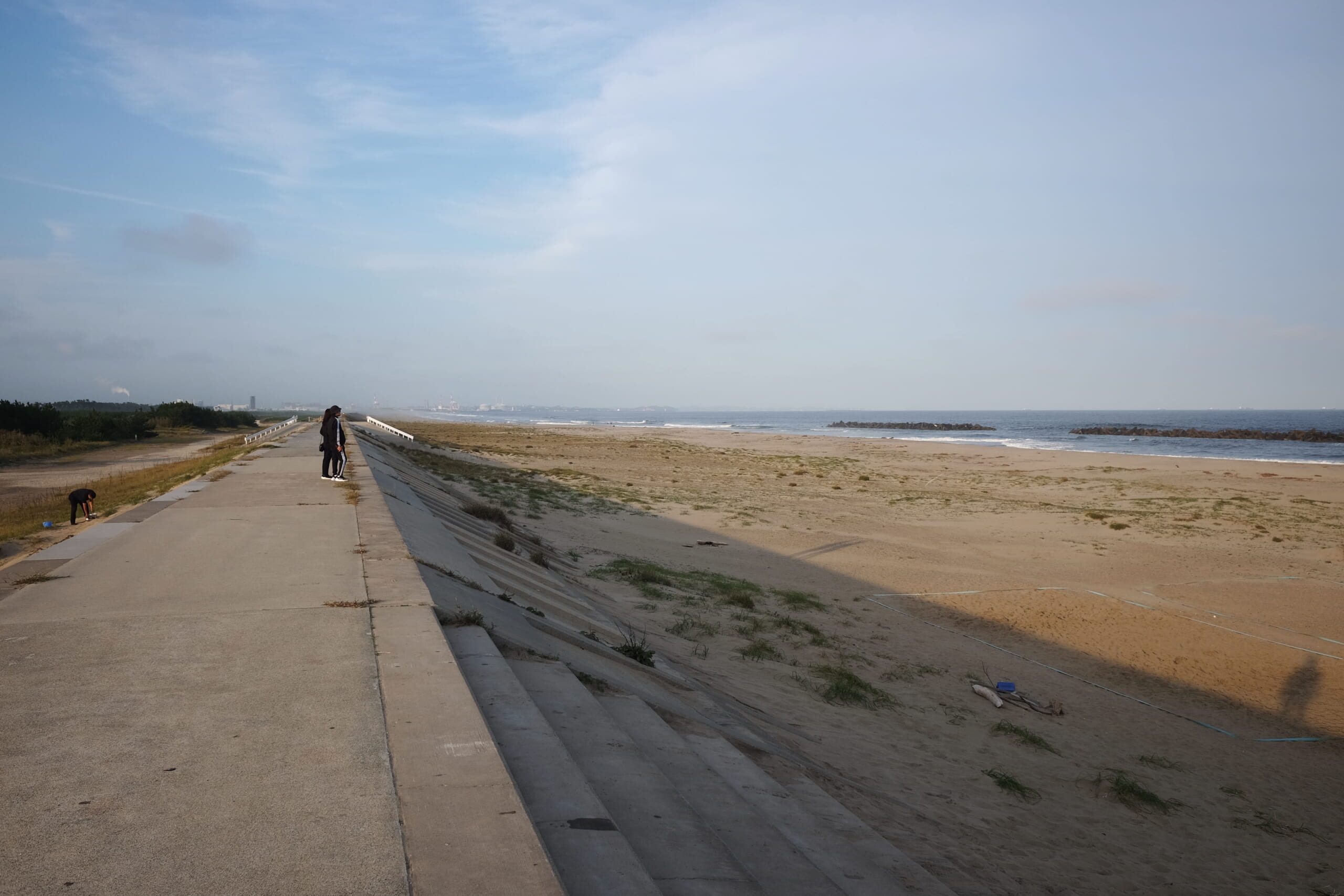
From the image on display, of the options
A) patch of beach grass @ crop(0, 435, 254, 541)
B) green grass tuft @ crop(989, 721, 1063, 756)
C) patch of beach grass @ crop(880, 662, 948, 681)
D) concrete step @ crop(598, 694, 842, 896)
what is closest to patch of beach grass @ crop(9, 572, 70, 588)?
concrete step @ crop(598, 694, 842, 896)

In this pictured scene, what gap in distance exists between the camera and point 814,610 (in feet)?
38.8

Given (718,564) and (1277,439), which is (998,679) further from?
Answer: (1277,439)

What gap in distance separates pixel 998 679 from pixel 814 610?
3070 mm

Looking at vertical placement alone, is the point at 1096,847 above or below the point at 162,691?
below

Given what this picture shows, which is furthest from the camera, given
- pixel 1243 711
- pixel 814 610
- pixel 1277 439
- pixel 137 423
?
pixel 1277 439

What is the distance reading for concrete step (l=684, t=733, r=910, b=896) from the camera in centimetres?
367

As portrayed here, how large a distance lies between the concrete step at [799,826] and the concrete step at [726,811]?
98mm

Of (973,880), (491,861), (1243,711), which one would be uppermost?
A: (491,861)

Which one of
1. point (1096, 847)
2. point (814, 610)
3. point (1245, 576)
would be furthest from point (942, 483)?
point (1096, 847)

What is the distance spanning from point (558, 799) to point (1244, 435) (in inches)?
3717

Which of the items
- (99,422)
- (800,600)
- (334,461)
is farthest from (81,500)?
(99,422)

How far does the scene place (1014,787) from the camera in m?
6.34

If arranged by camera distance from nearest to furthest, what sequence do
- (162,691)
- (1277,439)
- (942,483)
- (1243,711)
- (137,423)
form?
(162,691), (1243,711), (942,483), (137,423), (1277,439)

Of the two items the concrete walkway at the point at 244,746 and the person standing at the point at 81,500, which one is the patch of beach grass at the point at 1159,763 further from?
the person standing at the point at 81,500
